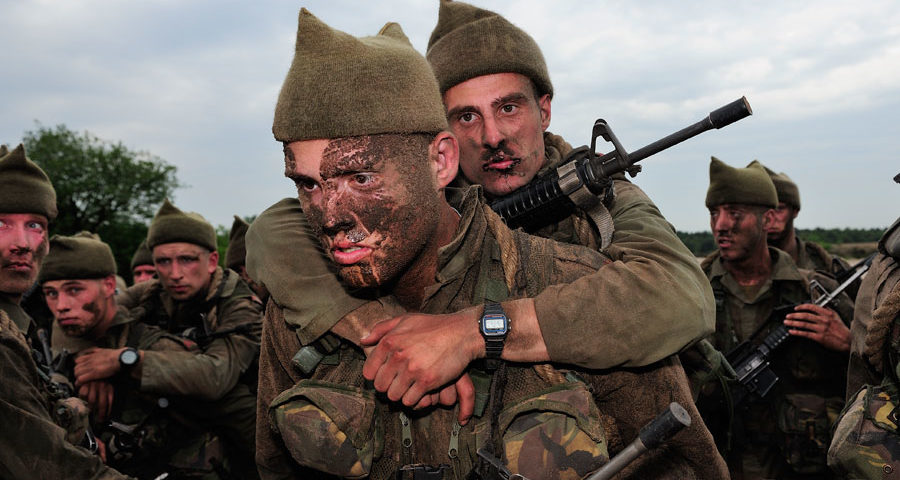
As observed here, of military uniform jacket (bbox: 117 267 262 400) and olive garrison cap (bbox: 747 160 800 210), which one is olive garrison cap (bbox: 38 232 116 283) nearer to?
military uniform jacket (bbox: 117 267 262 400)

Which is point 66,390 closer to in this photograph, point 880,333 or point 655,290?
point 655,290

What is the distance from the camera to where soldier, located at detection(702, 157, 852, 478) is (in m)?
5.97

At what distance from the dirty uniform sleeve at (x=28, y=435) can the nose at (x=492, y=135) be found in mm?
2433

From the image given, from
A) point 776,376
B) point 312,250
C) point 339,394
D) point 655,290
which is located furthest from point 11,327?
point 776,376

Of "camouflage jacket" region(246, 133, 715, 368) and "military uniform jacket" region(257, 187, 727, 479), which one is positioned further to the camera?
"military uniform jacket" region(257, 187, 727, 479)

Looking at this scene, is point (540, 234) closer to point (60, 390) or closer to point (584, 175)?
point (584, 175)

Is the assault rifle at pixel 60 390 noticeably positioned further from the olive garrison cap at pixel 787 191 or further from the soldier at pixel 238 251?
the olive garrison cap at pixel 787 191

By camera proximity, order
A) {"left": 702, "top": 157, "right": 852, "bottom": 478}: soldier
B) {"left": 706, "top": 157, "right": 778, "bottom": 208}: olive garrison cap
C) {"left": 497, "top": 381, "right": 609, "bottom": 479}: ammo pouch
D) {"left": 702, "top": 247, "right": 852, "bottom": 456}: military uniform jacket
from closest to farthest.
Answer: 1. {"left": 497, "top": 381, "right": 609, "bottom": 479}: ammo pouch
2. {"left": 702, "top": 157, "right": 852, "bottom": 478}: soldier
3. {"left": 702, "top": 247, "right": 852, "bottom": 456}: military uniform jacket
4. {"left": 706, "top": 157, "right": 778, "bottom": 208}: olive garrison cap

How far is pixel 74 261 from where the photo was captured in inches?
232

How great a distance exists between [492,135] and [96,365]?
4181 millimetres

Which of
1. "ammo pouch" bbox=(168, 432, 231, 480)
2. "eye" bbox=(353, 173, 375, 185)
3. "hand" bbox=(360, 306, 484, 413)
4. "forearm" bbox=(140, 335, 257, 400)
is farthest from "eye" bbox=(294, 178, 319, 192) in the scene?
"ammo pouch" bbox=(168, 432, 231, 480)

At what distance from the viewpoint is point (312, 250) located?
264 cm

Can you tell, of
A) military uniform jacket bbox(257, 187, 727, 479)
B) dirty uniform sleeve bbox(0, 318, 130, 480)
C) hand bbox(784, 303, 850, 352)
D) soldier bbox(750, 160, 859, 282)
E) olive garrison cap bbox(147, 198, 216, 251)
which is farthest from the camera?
soldier bbox(750, 160, 859, 282)

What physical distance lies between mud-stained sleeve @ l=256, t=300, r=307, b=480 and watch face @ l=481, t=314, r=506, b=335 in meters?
0.94
